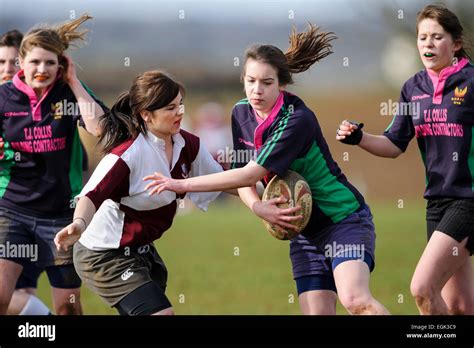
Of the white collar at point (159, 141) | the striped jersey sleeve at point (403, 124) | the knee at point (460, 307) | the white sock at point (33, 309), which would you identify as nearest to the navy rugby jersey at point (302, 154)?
the white collar at point (159, 141)

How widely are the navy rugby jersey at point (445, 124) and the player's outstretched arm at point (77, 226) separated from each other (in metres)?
2.20

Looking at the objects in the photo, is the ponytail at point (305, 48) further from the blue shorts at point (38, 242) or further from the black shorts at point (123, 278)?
the blue shorts at point (38, 242)

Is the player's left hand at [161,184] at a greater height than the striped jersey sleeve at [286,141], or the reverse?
the striped jersey sleeve at [286,141]

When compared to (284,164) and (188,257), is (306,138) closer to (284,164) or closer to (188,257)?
(284,164)

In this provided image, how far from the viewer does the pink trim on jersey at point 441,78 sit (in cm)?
590

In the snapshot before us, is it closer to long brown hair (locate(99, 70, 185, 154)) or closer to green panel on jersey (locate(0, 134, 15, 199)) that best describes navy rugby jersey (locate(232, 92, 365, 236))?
long brown hair (locate(99, 70, 185, 154))

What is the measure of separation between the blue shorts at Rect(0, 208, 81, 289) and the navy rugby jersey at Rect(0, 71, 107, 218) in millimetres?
58

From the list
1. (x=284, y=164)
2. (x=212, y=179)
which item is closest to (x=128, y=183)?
(x=212, y=179)

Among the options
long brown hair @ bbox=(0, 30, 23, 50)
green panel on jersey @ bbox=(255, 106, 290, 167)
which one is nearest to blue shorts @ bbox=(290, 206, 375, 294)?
green panel on jersey @ bbox=(255, 106, 290, 167)

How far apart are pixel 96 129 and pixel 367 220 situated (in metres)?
1.85

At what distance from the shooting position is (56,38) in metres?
6.41

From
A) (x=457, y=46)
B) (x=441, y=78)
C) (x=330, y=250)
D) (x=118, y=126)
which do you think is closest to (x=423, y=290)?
(x=330, y=250)

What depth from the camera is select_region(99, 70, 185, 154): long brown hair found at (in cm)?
533

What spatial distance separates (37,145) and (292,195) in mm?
1964
